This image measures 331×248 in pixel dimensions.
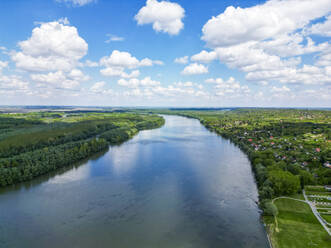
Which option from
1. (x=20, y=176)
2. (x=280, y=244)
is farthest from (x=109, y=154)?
(x=280, y=244)

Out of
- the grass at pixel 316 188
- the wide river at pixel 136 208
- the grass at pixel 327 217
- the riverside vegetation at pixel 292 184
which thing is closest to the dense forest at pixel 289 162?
the riverside vegetation at pixel 292 184

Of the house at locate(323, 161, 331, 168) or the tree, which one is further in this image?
the house at locate(323, 161, 331, 168)

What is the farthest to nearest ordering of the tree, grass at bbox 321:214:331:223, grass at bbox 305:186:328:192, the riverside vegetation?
grass at bbox 305:186:328:192 < the tree < grass at bbox 321:214:331:223 < the riverside vegetation

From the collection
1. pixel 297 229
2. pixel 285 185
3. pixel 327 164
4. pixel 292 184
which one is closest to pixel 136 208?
pixel 297 229

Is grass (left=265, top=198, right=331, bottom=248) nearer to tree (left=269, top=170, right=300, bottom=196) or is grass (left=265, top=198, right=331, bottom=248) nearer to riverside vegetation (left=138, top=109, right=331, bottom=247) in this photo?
riverside vegetation (left=138, top=109, right=331, bottom=247)

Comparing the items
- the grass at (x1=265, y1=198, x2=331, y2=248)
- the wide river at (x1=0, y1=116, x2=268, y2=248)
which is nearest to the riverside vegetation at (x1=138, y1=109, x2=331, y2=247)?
the grass at (x1=265, y1=198, x2=331, y2=248)

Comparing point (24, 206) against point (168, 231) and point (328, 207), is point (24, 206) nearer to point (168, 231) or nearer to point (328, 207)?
point (168, 231)

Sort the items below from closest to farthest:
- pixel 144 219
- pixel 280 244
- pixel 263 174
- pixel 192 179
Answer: pixel 280 244
pixel 144 219
pixel 263 174
pixel 192 179
